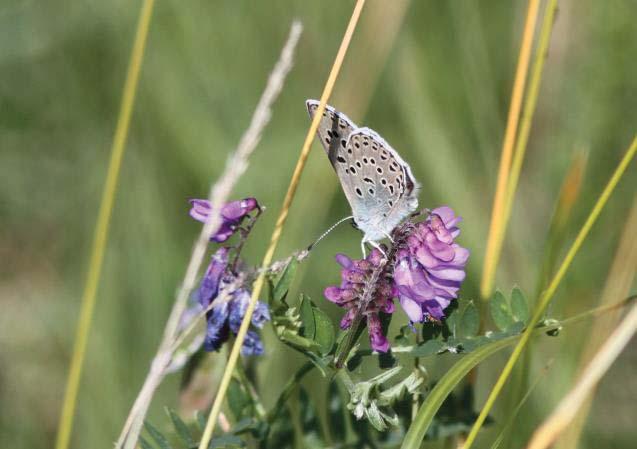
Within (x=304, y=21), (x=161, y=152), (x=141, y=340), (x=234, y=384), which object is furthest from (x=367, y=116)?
(x=234, y=384)

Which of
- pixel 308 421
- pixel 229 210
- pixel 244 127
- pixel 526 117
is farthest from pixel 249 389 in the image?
pixel 244 127

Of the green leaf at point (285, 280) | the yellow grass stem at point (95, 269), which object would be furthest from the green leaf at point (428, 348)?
the yellow grass stem at point (95, 269)

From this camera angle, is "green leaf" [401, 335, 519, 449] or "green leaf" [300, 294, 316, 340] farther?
"green leaf" [300, 294, 316, 340]

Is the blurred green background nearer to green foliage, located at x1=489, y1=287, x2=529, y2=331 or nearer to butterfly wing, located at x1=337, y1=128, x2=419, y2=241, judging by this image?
butterfly wing, located at x1=337, y1=128, x2=419, y2=241

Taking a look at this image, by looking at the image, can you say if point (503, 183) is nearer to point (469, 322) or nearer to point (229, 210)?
point (469, 322)

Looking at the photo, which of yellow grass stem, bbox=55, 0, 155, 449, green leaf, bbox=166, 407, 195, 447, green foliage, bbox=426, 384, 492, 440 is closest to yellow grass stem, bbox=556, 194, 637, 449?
green foliage, bbox=426, 384, 492, 440

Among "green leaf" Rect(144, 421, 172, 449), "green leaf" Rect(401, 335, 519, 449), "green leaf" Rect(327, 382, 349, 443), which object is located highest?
"green leaf" Rect(144, 421, 172, 449)
